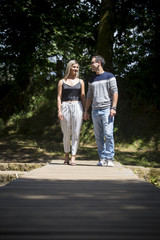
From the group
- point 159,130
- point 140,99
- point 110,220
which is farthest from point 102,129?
point 140,99

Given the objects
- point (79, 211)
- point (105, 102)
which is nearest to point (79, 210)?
point (79, 211)

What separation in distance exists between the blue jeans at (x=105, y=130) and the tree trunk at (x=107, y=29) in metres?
6.55

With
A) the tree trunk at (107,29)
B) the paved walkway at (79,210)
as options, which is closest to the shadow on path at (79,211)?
the paved walkway at (79,210)

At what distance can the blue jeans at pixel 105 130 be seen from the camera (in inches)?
240

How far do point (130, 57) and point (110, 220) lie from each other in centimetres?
1501

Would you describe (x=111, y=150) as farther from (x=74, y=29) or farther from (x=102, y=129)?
(x=74, y=29)

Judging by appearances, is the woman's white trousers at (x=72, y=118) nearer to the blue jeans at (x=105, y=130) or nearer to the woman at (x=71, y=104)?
the woman at (x=71, y=104)

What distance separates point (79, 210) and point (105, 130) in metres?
3.64

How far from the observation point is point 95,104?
6.18 m

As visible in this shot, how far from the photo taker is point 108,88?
20.0 feet

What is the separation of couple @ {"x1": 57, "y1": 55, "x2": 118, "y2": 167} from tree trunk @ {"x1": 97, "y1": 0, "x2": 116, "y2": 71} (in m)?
6.34

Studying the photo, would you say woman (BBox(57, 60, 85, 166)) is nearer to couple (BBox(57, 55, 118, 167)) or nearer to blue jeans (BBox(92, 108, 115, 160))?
couple (BBox(57, 55, 118, 167))

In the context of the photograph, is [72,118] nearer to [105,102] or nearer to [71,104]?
[71,104]

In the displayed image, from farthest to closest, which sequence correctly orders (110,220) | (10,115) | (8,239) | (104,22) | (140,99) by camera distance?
1. (10,115)
2. (140,99)
3. (104,22)
4. (110,220)
5. (8,239)
